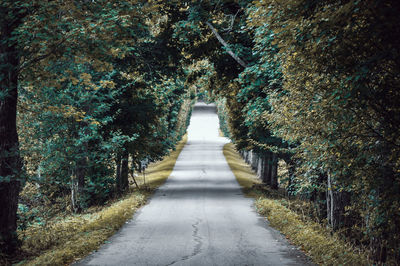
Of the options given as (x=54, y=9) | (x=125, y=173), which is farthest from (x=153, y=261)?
(x=125, y=173)

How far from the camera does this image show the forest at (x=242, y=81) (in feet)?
20.2

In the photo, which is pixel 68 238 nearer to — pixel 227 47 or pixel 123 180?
pixel 227 47

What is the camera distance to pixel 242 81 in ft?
54.4

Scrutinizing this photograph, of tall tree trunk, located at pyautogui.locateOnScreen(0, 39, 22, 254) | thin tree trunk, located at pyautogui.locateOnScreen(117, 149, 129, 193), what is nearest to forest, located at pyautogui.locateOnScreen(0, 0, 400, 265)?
tall tree trunk, located at pyautogui.locateOnScreen(0, 39, 22, 254)

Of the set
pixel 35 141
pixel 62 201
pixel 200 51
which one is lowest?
pixel 62 201

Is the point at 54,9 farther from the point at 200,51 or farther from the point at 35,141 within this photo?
the point at 200,51

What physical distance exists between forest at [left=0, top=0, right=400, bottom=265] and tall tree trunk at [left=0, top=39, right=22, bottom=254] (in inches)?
0.9

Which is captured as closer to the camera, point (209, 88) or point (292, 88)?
point (292, 88)

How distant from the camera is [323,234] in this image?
11.0 meters

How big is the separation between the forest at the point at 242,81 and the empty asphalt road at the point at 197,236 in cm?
194

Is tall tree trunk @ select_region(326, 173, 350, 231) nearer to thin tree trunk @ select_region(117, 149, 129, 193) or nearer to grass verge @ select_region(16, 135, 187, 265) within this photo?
grass verge @ select_region(16, 135, 187, 265)

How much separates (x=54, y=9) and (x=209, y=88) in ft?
43.3

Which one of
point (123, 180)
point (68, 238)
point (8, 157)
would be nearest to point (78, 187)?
point (68, 238)

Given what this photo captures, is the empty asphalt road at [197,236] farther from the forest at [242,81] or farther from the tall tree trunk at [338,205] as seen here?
the forest at [242,81]
